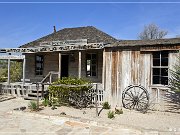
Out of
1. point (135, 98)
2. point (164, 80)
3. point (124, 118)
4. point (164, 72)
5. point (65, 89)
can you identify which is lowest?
point (124, 118)

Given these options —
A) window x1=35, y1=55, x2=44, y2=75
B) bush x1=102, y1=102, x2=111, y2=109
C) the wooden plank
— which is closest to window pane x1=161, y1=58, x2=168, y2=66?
the wooden plank

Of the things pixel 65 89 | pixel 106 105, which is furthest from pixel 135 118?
pixel 65 89

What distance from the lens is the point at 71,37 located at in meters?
19.6

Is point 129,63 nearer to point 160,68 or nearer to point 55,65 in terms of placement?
point 160,68

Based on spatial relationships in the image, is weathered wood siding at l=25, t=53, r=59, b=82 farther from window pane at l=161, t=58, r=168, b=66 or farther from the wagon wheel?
window pane at l=161, t=58, r=168, b=66

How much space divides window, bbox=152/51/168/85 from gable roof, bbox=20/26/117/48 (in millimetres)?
6453

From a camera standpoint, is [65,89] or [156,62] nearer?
[156,62]

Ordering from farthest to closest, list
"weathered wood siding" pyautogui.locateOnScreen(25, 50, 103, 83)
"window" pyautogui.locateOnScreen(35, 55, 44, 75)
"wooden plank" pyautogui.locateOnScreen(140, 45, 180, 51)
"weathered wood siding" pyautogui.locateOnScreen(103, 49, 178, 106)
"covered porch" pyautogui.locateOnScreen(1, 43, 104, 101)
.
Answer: "window" pyautogui.locateOnScreen(35, 55, 44, 75) → "weathered wood siding" pyautogui.locateOnScreen(25, 50, 103, 83) → "covered porch" pyautogui.locateOnScreen(1, 43, 104, 101) → "weathered wood siding" pyautogui.locateOnScreen(103, 49, 178, 106) → "wooden plank" pyautogui.locateOnScreen(140, 45, 180, 51)

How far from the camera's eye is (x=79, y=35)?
64.3 ft

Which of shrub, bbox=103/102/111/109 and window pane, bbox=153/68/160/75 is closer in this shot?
window pane, bbox=153/68/160/75

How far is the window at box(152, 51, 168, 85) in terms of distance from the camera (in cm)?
1181

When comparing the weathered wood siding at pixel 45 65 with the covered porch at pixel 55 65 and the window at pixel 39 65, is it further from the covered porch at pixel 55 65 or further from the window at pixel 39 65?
the window at pixel 39 65

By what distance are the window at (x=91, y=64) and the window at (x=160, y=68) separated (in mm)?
5620

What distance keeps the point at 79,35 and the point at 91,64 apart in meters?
3.51
